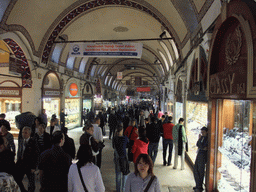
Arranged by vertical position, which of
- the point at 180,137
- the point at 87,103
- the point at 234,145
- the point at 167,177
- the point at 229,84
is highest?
the point at 229,84

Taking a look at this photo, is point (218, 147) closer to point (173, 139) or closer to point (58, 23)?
point (173, 139)

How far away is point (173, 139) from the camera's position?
5.47 metres

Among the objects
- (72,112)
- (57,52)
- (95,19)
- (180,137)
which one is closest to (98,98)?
(72,112)

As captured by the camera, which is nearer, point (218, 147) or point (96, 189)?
point (96, 189)

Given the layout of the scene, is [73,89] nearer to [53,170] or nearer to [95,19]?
[95,19]

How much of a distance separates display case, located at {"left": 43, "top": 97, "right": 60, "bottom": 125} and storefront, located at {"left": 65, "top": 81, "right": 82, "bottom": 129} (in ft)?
2.70

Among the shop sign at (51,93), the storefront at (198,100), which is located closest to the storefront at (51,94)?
the shop sign at (51,93)

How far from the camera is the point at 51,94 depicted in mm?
10594

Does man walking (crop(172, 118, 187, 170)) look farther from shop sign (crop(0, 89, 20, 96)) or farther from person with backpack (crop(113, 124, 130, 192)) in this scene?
shop sign (crop(0, 89, 20, 96))

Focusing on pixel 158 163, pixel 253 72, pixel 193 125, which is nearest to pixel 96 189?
pixel 253 72

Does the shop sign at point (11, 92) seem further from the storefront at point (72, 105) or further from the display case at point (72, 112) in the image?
the display case at point (72, 112)

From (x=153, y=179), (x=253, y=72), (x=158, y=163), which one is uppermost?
(x=253, y=72)

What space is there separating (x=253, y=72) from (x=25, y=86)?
9.43m

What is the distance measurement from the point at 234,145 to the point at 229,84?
1.07 meters
